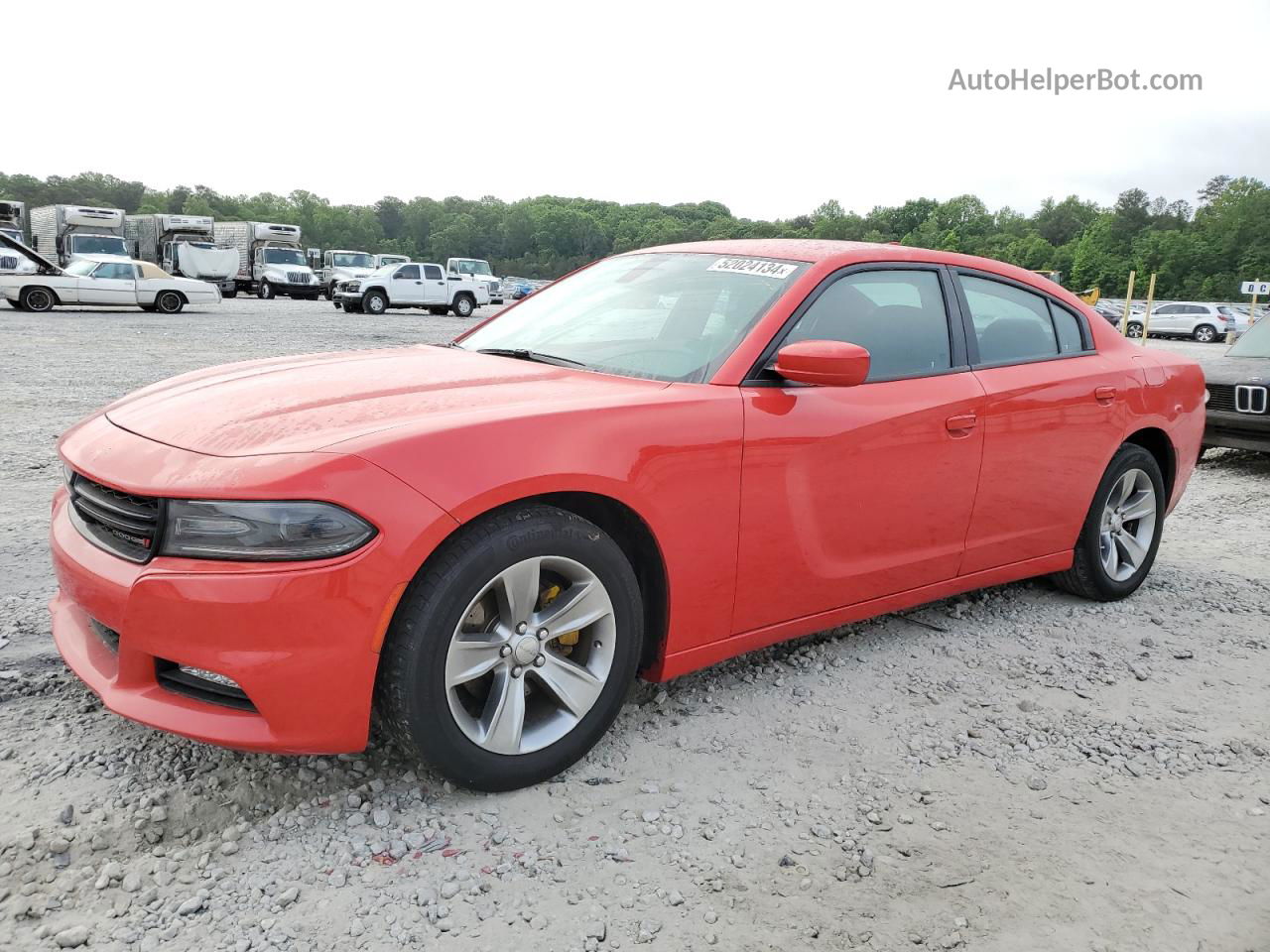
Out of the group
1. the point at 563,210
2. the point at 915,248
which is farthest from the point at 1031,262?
the point at 915,248

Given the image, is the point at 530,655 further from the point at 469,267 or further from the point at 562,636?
the point at 469,267

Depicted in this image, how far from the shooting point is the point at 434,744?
240cm

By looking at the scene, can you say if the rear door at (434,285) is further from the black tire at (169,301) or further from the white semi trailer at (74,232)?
the white semi trailer at (74,232)

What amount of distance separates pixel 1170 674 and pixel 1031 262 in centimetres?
10353

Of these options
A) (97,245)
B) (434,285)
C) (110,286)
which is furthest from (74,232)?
(434,285)

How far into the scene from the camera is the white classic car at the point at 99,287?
70.7ft

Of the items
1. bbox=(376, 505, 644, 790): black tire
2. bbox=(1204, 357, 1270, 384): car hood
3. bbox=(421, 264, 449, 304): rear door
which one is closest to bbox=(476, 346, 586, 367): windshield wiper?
bbox=(376, 505, 644, 790): black tire

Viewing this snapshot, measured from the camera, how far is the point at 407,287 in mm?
28250

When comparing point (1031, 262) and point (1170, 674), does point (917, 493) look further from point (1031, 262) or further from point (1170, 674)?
point (1031, 262)

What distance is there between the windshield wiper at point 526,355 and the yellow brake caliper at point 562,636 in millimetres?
891

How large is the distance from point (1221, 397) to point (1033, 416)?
524cm

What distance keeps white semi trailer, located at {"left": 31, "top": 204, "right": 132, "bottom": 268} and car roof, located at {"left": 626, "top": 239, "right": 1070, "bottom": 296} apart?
27.7 metres

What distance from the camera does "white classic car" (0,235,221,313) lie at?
21547 mm

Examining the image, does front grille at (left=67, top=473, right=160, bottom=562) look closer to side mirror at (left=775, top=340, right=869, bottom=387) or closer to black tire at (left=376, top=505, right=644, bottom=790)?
black tire at (left=376, top=505, right=644, bottom=790)
